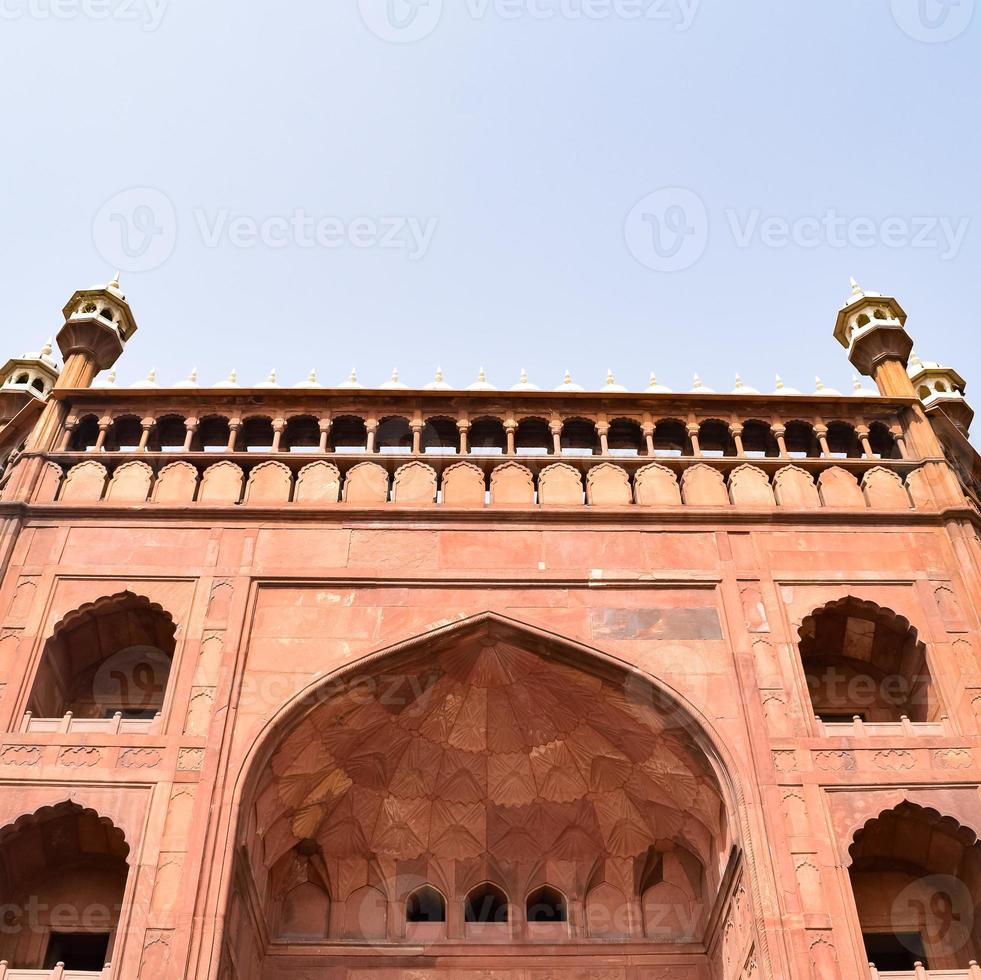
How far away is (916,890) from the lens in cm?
1109

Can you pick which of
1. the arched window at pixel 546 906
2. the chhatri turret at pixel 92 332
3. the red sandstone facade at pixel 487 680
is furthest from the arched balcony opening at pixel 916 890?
the chhatri turret at pixel 92 332

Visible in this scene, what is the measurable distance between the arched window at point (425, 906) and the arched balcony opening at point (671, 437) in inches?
Result: 210

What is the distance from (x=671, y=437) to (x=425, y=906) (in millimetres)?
5717

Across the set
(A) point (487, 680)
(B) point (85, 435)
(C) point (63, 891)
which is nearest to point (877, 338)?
(A) point (487, 680)

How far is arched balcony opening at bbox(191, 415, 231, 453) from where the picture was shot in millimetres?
13672

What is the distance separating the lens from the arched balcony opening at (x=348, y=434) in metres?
13.7

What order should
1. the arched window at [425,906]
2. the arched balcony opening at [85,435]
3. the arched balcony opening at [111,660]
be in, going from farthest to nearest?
the arched balcony opening at [85,435] < the arched window at [425,906] < the arched balcony opening at [111,660]

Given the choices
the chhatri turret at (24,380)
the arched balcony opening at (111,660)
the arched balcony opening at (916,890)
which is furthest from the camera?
the chhatri turret at (24,380)

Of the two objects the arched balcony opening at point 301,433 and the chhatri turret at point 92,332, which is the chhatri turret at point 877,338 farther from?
the chhatri turret at point 92,332

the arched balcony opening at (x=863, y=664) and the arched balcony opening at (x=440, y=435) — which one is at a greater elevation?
the arched balcony opening at (x=440, y=435)

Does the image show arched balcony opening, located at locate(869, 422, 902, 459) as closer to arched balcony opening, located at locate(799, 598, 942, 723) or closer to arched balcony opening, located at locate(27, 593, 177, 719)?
arched balcony opening, located at locate(799, 598, 942, 723)

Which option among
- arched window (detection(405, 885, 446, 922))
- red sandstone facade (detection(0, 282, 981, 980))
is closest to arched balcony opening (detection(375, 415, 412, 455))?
red sandstone facade (detection(0, 282, 981, 980))

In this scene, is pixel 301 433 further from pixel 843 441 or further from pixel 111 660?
pixel 843 441

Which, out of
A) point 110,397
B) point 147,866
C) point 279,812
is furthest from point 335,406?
point 147,866
